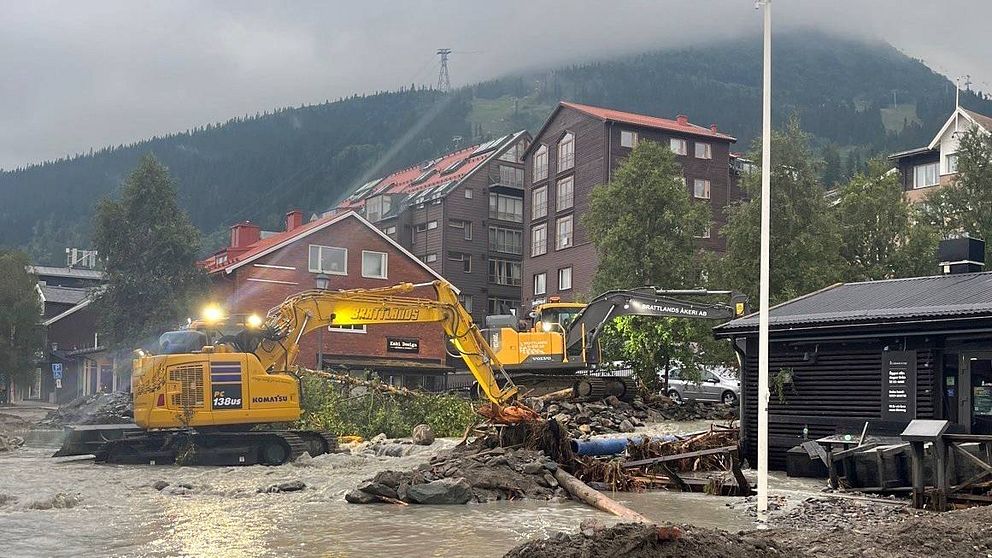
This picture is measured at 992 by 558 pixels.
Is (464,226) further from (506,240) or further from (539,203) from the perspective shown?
(539,203)

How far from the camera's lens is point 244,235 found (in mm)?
60125

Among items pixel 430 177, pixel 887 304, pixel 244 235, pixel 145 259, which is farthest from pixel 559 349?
pixel 430 177

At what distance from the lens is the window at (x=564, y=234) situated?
67.8 m

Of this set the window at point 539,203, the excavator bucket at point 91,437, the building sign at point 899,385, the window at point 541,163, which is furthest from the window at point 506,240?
the building sign at point 899,385

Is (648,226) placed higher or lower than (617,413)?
higher

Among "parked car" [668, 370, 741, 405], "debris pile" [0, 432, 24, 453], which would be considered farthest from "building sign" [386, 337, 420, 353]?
"debris pile" [0, 432, 24, 453]

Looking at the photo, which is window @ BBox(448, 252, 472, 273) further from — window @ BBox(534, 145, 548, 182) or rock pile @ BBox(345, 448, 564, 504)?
rock pile @ BBox(345, 448, 564, 504)

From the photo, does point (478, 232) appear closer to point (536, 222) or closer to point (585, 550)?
point (536, 222)

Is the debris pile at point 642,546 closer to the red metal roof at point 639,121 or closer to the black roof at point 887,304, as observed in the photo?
the black roof at point 887,304

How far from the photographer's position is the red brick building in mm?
50750

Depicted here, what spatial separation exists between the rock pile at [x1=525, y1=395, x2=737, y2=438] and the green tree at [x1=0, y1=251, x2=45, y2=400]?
40672mm

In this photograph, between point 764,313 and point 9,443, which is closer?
point 764,313

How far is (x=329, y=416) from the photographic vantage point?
93.6ft

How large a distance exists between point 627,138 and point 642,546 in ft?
192
